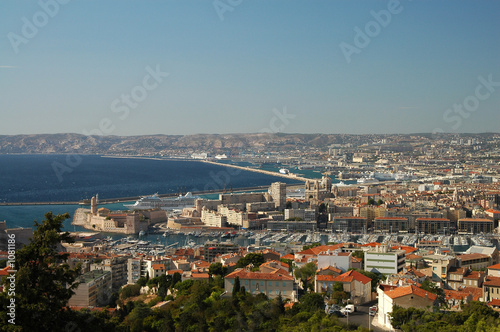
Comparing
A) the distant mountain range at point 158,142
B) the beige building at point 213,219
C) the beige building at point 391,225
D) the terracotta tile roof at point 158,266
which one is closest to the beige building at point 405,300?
the terracotta tile roof at point 158,266

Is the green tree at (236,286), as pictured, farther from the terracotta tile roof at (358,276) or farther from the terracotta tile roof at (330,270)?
the terracotta tile roof at (358,276)

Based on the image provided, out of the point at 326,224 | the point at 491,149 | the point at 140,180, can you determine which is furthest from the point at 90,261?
the point at 491,149

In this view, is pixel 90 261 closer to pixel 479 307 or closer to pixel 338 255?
pixel 338 255

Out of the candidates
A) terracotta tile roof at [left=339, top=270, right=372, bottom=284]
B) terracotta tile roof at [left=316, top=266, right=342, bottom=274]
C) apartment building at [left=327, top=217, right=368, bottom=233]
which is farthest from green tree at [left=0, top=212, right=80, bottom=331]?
apartment building at [left=327, top=217, right=368, bottom=233]

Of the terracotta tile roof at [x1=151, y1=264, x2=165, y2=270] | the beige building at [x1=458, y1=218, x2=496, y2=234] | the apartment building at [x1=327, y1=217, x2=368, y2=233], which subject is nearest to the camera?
the terracotta tile roof at [x1=151, y1=264, x2=165, y2=270]

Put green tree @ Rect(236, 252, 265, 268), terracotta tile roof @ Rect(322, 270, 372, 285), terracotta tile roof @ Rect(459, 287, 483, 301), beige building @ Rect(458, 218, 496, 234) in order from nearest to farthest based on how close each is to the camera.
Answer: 1. terracotta tile roof @ Rect(459, 287, 483, 301)
2. terracotta tile roof @ Rect(322, 270, 372, 285)
3. green tree @ Rect(236, 252, 265, 268)
4. beige building @ Rect(458, 218, 496, 234)

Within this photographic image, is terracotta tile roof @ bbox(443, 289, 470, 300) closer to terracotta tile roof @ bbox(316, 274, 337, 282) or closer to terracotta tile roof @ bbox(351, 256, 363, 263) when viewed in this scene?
terracotta tile roof @ bbox(316, 274, 337, 282)

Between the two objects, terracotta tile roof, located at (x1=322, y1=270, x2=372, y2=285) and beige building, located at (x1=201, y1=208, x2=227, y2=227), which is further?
beige building, located at (x1=201, y1=208, x2=227, y2=227)
